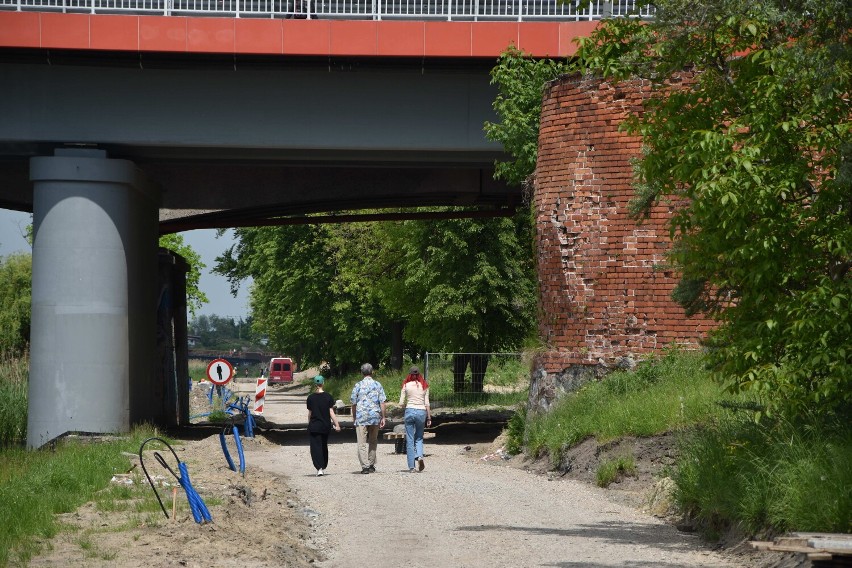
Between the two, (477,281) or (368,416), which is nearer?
(368,416)

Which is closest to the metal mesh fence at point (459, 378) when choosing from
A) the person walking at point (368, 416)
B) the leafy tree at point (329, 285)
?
the person walking at point (368, 416)

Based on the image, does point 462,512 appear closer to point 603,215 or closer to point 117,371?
point 603,215

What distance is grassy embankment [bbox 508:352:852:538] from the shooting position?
10352mm

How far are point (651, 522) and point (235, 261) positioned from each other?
2302 inches

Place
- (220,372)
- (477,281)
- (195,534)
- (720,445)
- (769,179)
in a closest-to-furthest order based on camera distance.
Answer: (195,534) < (769,179) < (720,445) < (220,372) < (477,281)

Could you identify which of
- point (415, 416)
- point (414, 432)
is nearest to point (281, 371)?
point (415, 416)

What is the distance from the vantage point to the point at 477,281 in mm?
39688

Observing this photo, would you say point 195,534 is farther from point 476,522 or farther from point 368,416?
point 368,416

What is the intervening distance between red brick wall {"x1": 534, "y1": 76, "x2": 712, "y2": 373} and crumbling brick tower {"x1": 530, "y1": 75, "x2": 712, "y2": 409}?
0.6 inches

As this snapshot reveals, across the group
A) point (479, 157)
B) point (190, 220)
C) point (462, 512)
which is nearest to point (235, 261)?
point (190, 220)

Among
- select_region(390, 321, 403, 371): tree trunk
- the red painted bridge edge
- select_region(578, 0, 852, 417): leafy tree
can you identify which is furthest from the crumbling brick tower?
select_region(390, 321, 403, 371): tree trunk

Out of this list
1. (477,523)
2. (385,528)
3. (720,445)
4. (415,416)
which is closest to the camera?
(720,445)

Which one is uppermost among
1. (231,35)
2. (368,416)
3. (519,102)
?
(231,35)

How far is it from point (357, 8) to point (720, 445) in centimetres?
1335
